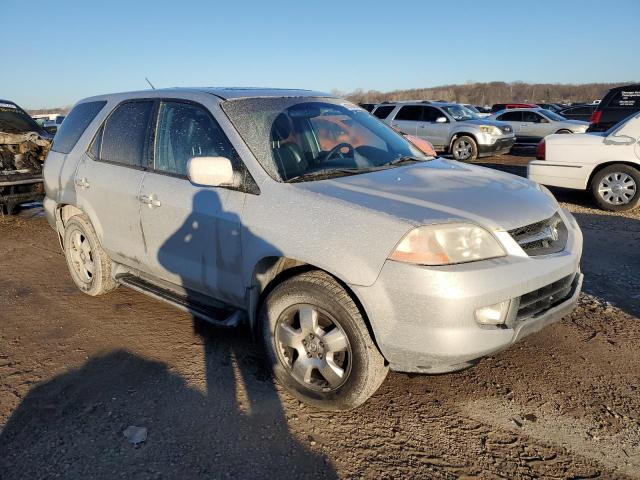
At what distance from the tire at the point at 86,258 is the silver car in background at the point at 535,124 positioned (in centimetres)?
1690

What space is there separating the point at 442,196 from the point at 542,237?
600 millimetres

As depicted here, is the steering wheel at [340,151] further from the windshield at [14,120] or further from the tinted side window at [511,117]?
the tinted side window at [511,117]

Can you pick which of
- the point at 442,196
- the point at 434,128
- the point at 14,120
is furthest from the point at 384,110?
the point at 442,196

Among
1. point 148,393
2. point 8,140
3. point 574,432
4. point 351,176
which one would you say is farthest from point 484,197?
point 8,140

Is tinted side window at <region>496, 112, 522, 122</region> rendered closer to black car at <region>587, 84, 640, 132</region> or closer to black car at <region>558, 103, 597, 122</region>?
black car at <region>587, 84, 640, 132</region>

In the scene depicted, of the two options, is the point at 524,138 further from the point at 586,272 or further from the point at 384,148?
the point at 384,148

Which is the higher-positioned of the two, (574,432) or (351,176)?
(351,176)

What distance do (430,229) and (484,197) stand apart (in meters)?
0.58

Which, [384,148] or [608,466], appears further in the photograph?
[384,148]

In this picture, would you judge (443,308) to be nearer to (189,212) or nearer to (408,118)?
(189,212)

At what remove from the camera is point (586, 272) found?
16.1 feet

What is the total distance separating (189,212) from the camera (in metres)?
3.29

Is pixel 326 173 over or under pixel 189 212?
over

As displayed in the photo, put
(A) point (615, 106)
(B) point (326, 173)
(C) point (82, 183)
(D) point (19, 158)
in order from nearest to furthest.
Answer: (B) point (326, 173)
(C) point (82, 183)
(D) point (19, 158)
(A) point (615, 106)
